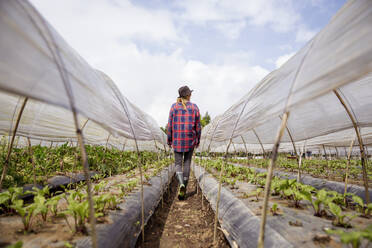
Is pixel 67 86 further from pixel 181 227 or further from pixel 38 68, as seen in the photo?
pixel 181 227

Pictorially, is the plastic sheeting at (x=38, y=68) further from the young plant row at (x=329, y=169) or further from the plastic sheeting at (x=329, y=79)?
the young plant row at (x=329, y=169)

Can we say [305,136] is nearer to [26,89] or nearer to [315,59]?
[315,59]

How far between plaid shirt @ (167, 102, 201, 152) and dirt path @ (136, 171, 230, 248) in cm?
127

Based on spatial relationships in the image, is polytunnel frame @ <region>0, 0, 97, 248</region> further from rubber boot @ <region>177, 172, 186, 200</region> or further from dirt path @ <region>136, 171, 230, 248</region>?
rubber boot @ <region>177, 172, 186, 200</region>

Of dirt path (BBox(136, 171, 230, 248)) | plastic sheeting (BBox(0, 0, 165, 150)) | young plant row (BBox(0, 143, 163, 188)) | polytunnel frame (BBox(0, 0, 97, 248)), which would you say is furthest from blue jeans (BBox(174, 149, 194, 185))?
polytunnel frame (BBox(0, 0, 97, 248))

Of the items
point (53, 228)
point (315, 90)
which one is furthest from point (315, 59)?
point (53, 228)

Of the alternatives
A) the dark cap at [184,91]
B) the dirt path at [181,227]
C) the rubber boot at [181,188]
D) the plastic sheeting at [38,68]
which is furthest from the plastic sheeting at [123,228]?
the dark cap at [184,91]

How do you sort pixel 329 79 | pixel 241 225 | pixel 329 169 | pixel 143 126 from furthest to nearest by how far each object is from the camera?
pixel 329 169 < pixel 143 126 < pixel 241 225 < pixel 329 79

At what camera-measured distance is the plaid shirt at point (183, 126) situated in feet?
14.6

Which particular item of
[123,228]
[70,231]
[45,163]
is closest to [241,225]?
[123,228]

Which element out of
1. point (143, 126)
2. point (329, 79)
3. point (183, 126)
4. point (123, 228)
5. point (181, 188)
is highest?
point (183, 126)

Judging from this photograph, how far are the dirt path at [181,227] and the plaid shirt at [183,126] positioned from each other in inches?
50.1

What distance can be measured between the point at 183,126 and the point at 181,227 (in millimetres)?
1977

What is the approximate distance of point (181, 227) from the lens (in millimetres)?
3473
